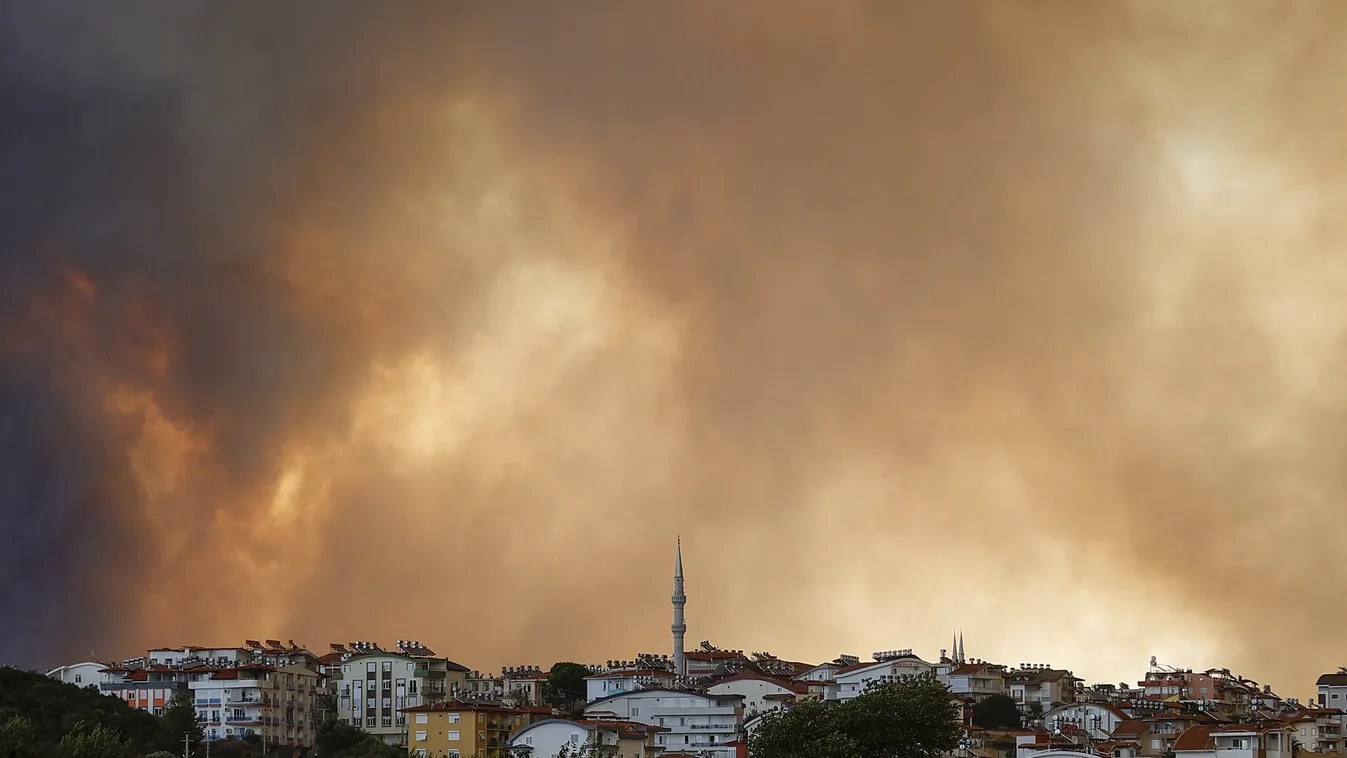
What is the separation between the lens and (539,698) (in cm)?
11081

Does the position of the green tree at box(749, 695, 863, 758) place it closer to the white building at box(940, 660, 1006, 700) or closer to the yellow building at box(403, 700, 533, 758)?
the yellow building at box(403, 700, 533, 758)

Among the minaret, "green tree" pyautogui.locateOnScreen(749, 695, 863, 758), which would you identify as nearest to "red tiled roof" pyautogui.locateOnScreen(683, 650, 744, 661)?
the minaret

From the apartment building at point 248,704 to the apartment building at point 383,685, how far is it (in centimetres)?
372

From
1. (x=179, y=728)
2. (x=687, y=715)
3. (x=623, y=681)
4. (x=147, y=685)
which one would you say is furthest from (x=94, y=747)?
(x=623, y=681)

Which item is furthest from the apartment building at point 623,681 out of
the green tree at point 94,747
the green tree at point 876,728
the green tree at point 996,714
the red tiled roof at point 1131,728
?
the green tree at point 94,747

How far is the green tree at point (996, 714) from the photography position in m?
99.2

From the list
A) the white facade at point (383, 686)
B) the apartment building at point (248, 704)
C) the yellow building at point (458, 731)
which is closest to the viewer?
the yellow building at point (458, 731)

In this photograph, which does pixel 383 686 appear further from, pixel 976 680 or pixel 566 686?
pixel 976 680

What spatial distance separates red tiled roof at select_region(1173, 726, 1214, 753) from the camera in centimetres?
8093

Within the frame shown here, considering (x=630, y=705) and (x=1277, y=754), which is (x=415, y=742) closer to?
(x=630, y=705)

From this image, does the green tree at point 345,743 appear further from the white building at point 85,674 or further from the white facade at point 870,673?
the white facade at point 870,673

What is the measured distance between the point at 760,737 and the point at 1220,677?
49.8 metres

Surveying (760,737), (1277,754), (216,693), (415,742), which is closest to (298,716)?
(216,693)

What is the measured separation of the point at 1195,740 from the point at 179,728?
50.4 m
